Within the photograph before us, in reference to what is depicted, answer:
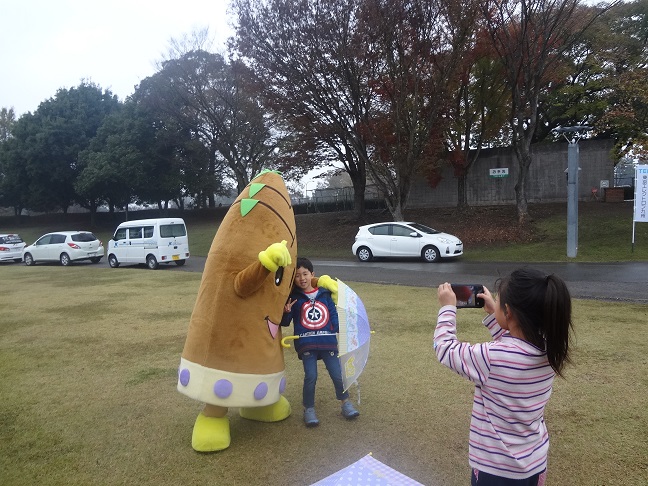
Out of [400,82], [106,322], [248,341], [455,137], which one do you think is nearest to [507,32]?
[400,82]

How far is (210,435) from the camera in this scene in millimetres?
3650

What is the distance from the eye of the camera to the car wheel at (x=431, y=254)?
15.6 m

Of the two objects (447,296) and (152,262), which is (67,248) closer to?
(152,262)

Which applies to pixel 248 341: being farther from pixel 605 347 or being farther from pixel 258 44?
pixel 258 44

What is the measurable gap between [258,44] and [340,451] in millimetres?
17369

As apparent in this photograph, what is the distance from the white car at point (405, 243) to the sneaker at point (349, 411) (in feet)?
39.0

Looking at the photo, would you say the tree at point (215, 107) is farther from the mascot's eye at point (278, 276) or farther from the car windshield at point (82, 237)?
the mascot's eye at point (278, 276)

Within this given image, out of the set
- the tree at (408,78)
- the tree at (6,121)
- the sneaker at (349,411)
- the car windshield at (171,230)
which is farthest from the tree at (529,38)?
the tree at (6,121)

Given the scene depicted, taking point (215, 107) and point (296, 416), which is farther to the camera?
point (215, 107)

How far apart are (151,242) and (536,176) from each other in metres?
17.6

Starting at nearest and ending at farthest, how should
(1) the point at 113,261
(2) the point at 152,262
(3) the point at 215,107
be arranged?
(2) the point at 152,262 → (1) the point at 113,261 → (3) the point at 215,107

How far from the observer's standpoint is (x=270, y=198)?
13.3 feet

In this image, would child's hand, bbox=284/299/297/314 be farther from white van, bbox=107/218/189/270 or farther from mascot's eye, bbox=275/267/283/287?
white van, bbox=107/218/189/270

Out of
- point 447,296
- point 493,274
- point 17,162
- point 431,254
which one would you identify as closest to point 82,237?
point 431,254
